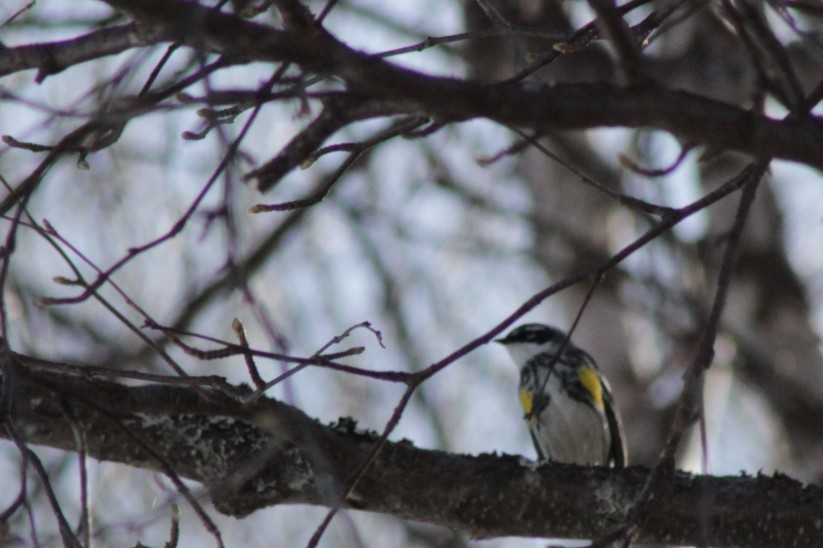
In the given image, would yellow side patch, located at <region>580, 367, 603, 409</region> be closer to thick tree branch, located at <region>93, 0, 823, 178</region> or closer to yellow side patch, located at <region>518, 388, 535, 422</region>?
yellow side patch, located at <region>518, 388, 535, 422</region>

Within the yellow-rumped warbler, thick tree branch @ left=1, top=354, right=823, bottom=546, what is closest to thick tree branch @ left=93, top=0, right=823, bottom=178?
thick tree branch @ left=1, top=354, right=823, bottom=546

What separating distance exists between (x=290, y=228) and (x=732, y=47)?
2.99 metres

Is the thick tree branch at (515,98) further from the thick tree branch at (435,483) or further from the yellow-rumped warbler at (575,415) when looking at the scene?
the yellow-rumped warbler at (575,415)

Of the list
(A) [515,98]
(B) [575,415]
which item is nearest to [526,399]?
Answer: (B) [575,415]

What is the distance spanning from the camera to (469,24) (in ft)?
25.4

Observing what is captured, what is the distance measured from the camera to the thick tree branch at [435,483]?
299cm

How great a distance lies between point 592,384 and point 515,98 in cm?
477

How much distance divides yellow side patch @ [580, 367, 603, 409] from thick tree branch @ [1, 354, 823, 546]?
116 inches

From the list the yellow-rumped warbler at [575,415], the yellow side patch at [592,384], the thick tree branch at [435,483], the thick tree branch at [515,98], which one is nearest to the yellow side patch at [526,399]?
the yellow-rumped warbler at [575,415]

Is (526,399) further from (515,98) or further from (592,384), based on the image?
(515,98)

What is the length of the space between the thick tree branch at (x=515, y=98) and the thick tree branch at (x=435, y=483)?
59.2 inches

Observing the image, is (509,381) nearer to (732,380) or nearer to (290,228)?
(732,380)

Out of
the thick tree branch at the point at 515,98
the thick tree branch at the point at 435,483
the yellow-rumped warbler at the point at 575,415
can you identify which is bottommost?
the thick tree branch at the point at 515,98

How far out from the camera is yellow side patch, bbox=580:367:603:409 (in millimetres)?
A: 6125
